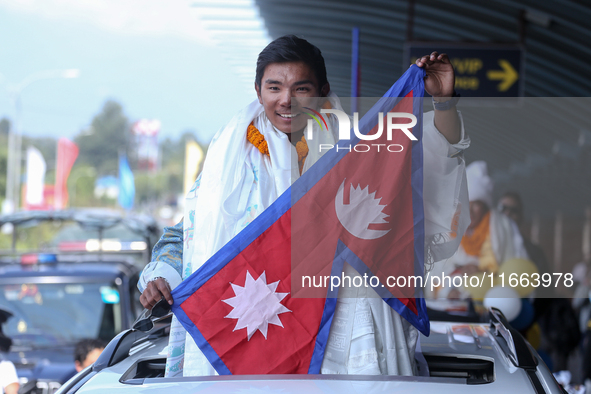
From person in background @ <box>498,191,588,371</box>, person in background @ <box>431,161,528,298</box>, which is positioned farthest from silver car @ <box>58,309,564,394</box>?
person in background @ <box>498,191,588,371</box>

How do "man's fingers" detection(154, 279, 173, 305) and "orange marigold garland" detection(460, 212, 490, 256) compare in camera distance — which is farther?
"orange marigold garland" detection(460, 212, 490, 256)

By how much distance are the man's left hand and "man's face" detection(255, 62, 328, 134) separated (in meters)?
0.41

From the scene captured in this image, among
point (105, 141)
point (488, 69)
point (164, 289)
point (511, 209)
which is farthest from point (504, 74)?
point (105, 141)

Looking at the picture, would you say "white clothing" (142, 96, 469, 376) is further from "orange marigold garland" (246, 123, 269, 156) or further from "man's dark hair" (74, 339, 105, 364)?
"man's dark hair" (74, 339, 105, 364)

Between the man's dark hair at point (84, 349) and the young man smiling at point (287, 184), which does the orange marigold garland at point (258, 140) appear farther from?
the man's dark hair at point (84, 349)

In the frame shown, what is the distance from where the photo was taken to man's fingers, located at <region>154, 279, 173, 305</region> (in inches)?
94.6

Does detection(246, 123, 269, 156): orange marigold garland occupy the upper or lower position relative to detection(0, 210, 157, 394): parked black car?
upper

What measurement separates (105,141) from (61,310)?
111978 mm

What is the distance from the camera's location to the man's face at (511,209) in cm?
635

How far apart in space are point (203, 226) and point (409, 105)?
86 centimetres

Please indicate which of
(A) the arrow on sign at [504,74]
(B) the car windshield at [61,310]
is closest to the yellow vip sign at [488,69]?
(A) the arrow on sign at [504,74]

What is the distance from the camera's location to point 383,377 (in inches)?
79.4

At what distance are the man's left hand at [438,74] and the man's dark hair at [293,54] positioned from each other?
373 millimetres

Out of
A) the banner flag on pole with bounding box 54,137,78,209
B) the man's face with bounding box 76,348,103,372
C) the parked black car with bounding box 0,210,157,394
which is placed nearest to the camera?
the man's face with bounding box 76,348,103,372
